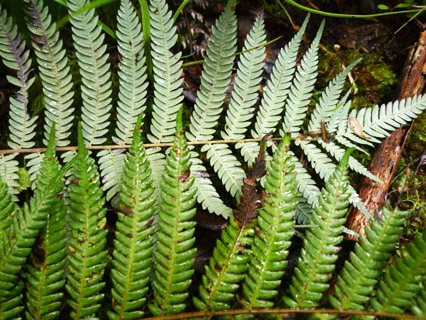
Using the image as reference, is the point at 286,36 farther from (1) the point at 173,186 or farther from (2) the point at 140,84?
(1) the point at 173,186

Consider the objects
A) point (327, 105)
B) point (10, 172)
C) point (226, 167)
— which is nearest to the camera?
point (10, 172)

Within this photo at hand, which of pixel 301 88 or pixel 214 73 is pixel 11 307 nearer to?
pixel 214 73

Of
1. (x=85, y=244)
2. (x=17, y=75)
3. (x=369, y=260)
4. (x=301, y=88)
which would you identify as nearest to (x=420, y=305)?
(x=369, y=260)

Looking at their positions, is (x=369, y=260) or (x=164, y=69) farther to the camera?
(x=164, y=69)

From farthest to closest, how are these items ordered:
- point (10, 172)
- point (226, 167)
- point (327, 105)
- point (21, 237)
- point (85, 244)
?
1. point (327, 105)
2. point (226, 167)
3. point (10, 172)
4. point (85, 244)
5. point (21, 237)

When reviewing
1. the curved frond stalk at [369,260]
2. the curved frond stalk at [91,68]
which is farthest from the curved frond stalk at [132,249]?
the curved frond stalk at [369,260]

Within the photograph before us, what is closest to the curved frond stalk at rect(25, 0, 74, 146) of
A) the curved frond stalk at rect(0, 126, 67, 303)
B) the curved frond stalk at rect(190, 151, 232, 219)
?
the curved frond stalk at rect(0, 126, 67, 303)

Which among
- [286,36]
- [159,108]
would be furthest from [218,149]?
[286,36]
